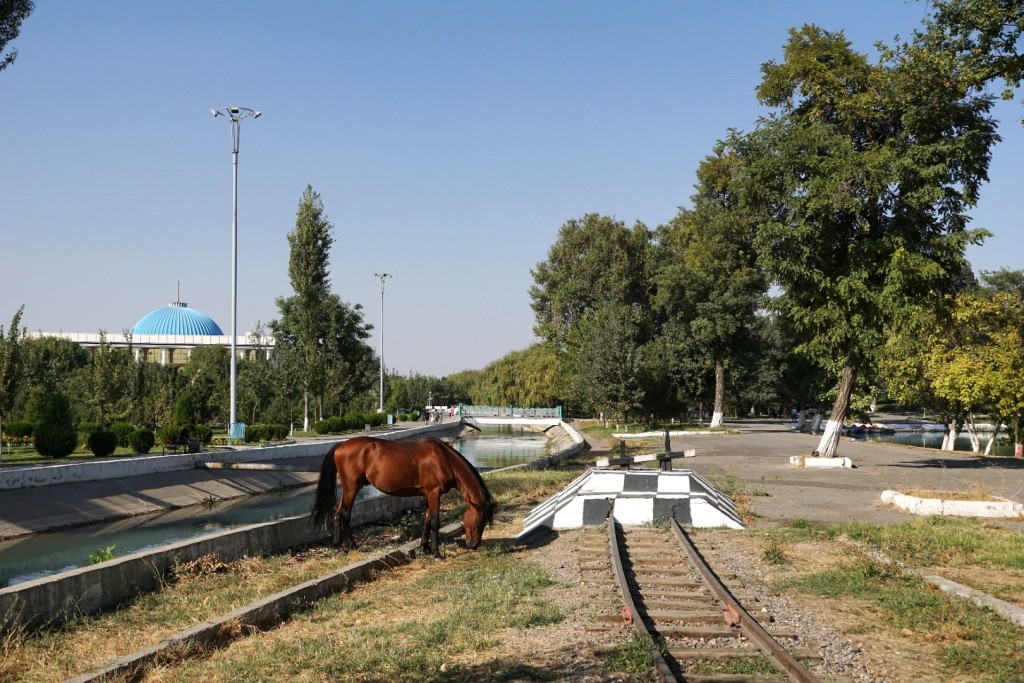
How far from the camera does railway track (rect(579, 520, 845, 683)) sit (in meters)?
7.19

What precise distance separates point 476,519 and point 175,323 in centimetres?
13904

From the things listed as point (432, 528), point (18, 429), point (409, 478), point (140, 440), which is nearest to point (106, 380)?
point (18, 429)

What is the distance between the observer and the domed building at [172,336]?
126 meters

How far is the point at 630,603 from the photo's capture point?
30.2 feet

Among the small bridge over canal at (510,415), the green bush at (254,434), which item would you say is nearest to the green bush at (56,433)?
the green bush at (254,434)

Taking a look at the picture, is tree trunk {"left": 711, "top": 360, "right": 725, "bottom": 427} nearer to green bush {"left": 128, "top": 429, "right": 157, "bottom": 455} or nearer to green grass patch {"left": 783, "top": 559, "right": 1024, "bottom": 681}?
green bush {"left": 128, "top": 429, "right": 157, "bottom": 455}

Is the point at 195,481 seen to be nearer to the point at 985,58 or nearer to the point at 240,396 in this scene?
the point at 985,58

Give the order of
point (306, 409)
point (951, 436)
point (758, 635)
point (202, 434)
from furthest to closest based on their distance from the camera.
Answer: point (306, 409) → point (951, 436) → point (202, 434) → point (758, 635)

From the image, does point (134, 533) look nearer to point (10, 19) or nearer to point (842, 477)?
point (10, 19)

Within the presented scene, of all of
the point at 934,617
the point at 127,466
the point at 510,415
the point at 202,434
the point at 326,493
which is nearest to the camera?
the point at 934,617

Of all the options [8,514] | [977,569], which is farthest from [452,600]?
[8,514]

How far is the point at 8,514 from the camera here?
20406 millimetres

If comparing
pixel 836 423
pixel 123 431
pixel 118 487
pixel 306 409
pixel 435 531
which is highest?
pixel 306 409

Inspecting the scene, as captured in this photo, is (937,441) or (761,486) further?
(937,441)
